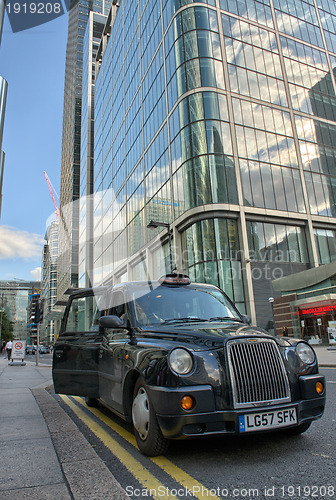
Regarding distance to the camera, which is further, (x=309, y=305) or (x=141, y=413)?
(x=309, y=305)

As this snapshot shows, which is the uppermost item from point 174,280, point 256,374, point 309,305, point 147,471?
point 309,305

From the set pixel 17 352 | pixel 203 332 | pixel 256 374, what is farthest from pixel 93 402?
pixel 17 352

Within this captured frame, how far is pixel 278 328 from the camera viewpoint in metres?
27.8

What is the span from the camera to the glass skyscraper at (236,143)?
28172 mm

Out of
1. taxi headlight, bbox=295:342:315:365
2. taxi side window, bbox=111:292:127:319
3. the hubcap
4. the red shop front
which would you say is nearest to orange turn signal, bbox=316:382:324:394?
taxi headlight, bbox=295:342:315:365

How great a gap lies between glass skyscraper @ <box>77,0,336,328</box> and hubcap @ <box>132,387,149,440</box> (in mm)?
23724

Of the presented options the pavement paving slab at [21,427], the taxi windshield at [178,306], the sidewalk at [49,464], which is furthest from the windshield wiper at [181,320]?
the pavement paving slab at [21,427]

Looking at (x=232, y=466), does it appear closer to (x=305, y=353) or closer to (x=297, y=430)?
(x=297, y=430)

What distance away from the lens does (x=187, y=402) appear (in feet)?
9.09

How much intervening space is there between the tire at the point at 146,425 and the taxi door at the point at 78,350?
1.35m

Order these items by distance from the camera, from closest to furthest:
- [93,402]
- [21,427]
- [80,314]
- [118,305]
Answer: [21,427] < [118,305] < [80,314] < [93,402]

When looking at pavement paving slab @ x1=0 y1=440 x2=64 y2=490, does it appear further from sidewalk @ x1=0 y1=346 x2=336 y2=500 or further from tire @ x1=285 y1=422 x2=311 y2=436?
tire @ x1=285 y1=422 x2=311 y2=436

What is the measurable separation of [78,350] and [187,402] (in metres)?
2.61

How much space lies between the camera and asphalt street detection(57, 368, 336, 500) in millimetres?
2312
